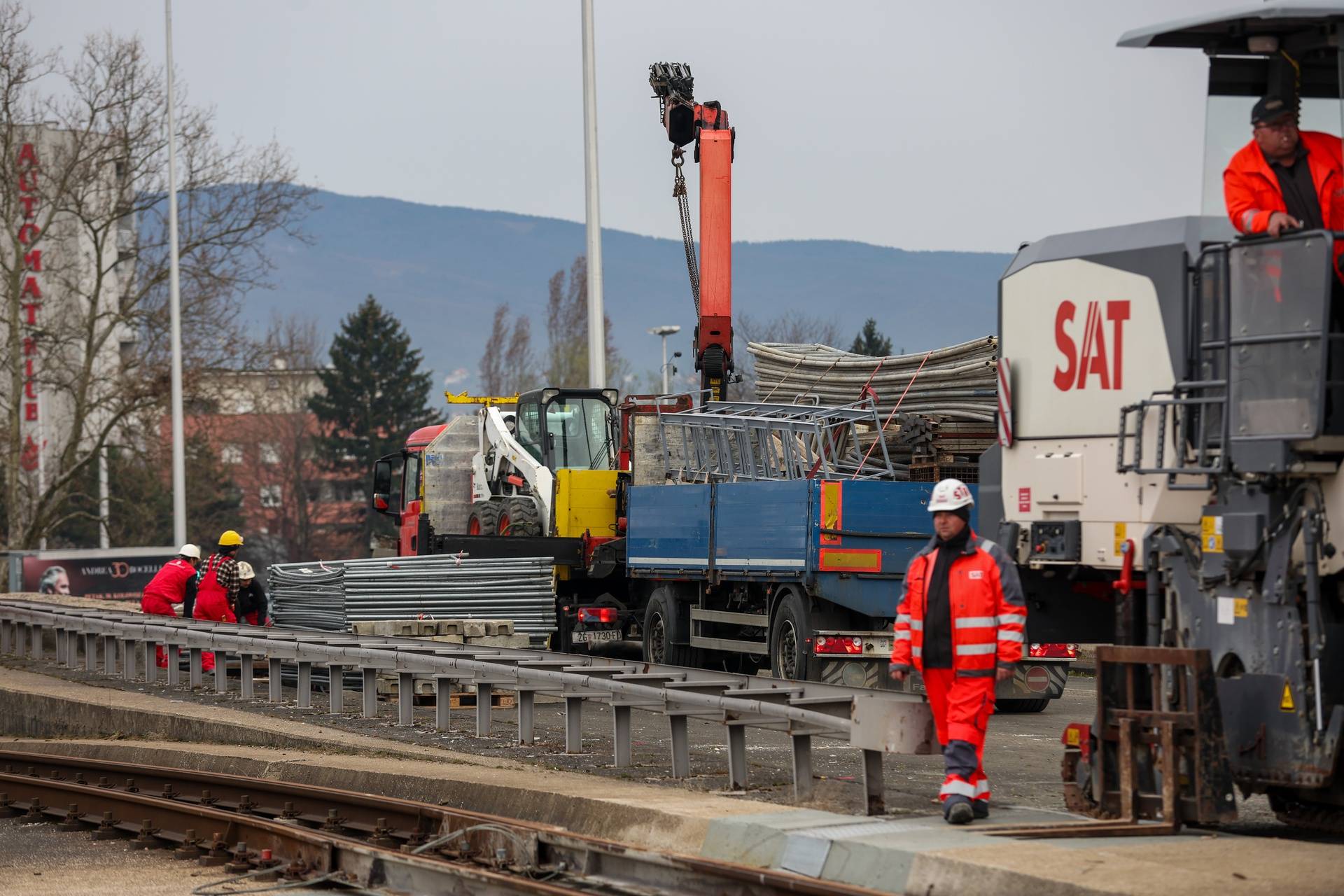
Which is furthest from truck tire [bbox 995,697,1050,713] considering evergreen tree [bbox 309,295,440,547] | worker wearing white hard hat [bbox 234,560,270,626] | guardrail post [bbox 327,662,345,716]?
evergreen tree [bbox 309,295,440,547]

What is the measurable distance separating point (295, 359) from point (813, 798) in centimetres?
10695

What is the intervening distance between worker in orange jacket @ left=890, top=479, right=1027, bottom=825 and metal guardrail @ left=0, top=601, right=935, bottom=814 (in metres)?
0.37

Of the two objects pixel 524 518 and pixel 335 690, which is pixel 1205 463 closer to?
pixel 335 690

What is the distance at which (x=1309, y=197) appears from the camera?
8.85m

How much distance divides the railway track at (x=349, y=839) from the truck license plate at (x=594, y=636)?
32.1 feet

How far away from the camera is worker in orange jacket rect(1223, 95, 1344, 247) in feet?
28.9

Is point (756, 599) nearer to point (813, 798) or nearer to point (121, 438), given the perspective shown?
point (813, 798)

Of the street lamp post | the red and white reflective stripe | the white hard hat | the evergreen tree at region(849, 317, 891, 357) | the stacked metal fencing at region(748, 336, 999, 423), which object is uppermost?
the evergreen tree at region(849, 317, 891, 357)

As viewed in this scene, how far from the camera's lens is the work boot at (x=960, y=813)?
909cm

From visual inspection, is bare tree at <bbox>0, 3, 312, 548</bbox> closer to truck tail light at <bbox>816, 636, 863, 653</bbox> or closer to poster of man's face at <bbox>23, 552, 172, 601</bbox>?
poster of man's face at <bbox>23, 552, 172, 601</bbox>

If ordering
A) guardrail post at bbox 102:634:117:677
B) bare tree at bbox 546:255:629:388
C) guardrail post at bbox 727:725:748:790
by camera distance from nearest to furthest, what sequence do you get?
guardrail post at bbox 727:725:748:790 < guardrail post at bbox 102:634:117:677 < bare tree at bbox 546:255:629:388

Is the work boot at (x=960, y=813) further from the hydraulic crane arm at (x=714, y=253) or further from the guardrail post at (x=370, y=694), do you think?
the hydraulic crane arm at (x=714, y=253)

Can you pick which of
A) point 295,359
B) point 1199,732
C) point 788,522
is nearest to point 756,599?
point 788,522

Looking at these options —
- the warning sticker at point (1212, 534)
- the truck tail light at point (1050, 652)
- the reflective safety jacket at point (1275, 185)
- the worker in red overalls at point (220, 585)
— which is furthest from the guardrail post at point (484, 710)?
the reflective safety jacket at point (1275, 185)
